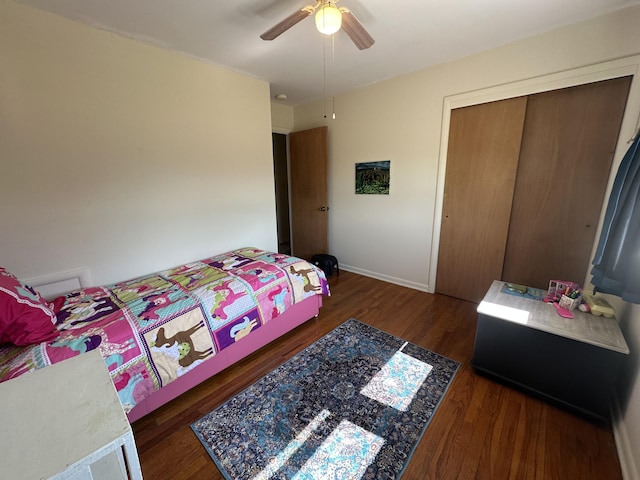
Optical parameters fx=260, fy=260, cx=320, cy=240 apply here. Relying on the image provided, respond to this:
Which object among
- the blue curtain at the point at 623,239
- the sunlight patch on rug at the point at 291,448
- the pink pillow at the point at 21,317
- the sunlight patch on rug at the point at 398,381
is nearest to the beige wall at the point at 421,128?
the blue curtain at the point at 623,239

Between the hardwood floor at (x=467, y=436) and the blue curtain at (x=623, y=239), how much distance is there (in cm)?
81

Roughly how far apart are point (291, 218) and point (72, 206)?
9.62 feet

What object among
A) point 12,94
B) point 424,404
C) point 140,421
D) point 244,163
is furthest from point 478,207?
point 12,94

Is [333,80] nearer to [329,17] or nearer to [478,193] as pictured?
[329,17]

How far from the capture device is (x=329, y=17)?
151cm

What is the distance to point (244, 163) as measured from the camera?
10.2 feet

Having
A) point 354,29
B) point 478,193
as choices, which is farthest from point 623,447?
point 354,29

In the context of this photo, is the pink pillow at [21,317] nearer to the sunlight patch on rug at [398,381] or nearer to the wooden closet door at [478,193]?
the sunlight patch on rug at [398,381]

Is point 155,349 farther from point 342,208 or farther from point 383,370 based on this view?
point 342,208

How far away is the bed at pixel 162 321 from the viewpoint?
1.32 metres

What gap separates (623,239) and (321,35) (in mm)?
2485

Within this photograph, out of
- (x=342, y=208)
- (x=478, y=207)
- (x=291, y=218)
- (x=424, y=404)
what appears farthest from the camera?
(x=291, y=218)

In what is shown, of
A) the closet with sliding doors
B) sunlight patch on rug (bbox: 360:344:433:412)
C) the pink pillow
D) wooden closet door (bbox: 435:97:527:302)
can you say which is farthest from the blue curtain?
the pink pillow

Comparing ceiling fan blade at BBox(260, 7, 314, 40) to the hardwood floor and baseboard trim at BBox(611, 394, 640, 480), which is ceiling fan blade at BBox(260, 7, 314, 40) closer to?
the hardwood floor
